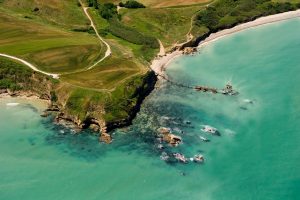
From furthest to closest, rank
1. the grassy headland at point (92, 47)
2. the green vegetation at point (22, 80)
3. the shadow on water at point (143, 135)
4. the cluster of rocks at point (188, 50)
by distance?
1. the cluster of rocks at point (188, 50)
2. the green vegetation at point (22, 80)
3. the grassy headland at point (92, 47)
4. the shadow on water at point (143, 135)

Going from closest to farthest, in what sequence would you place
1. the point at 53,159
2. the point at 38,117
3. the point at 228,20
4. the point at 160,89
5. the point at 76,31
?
1. the point at 53,159
2. the point at 38,117
3. the point at 160,89
4. the point at 76,31
5. the point at 228,20

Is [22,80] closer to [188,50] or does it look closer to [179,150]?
[179,150]

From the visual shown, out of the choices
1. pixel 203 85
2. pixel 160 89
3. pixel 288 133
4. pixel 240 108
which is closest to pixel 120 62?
pixel 160 89

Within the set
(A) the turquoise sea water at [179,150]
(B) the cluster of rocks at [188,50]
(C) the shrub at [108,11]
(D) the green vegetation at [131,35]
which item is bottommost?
(A) the turquoise sea water at [179,150]

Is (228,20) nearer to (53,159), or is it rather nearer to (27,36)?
(27,36)

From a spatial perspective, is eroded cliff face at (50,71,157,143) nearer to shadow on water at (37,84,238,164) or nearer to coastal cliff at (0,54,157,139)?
coastal cliff at (0,54,157,139)

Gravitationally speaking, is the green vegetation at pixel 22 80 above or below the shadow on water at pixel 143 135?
above

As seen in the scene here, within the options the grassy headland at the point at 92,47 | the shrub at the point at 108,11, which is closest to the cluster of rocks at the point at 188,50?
the grassy headland at the point at 92,47

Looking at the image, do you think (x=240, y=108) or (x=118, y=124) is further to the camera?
(x=240, y=108)

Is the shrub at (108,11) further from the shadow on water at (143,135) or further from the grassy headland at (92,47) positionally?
the shadow on water at (143,135)

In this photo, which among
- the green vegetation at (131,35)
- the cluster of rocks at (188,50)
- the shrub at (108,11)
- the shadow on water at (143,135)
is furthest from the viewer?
the shrub at (108,11)
